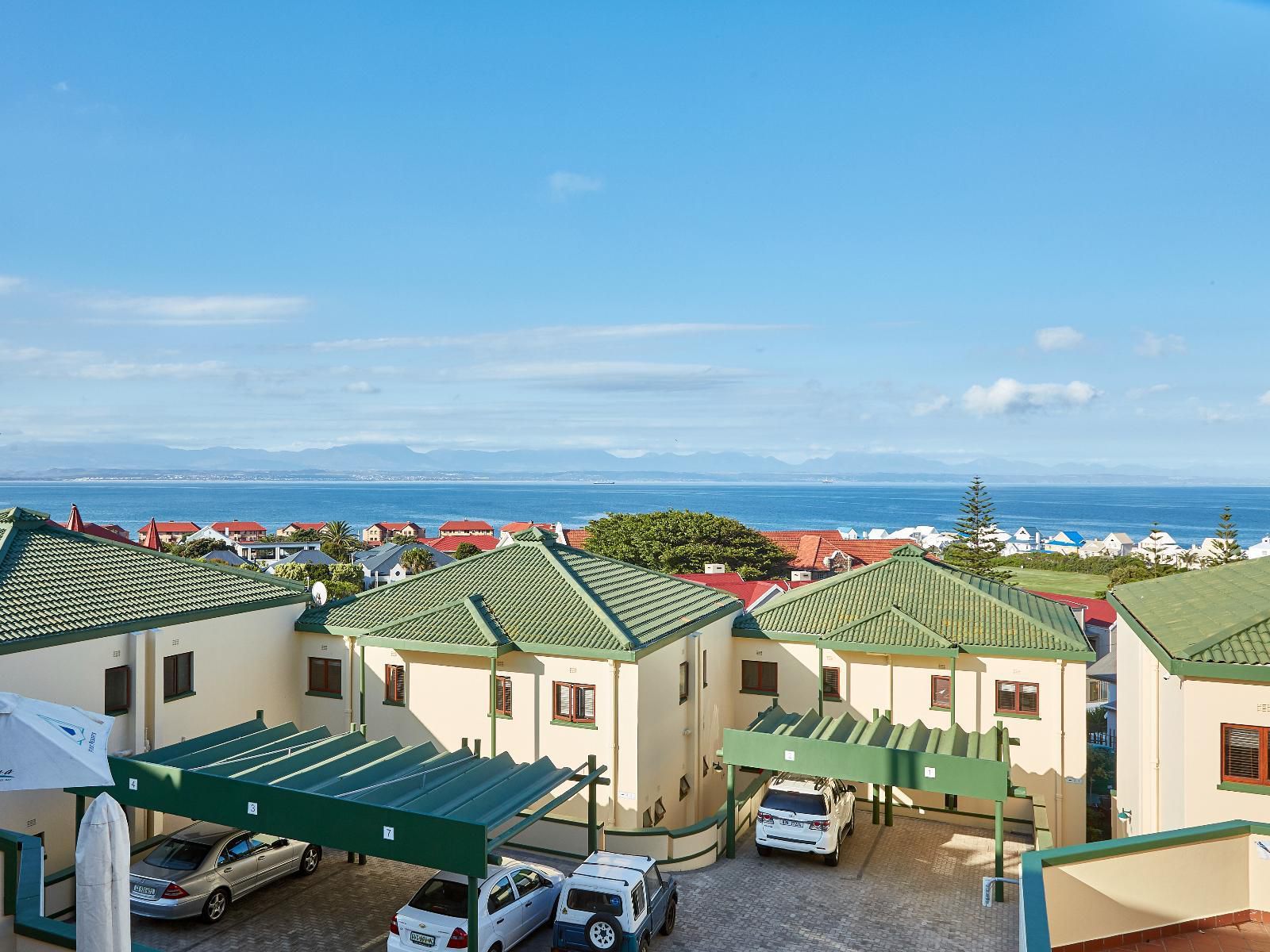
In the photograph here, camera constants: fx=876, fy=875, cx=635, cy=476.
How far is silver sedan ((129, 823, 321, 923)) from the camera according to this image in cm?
1356

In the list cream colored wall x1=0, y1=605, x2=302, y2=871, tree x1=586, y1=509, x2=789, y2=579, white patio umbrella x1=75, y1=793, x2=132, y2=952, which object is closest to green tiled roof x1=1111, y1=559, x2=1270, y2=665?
white patio umbrella x1=75, y1=793, x2=132, y2=952

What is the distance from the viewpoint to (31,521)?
739 inches

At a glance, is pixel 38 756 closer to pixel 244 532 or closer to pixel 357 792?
pixel 357 792

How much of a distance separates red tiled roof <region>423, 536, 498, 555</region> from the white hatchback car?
85.0 meters

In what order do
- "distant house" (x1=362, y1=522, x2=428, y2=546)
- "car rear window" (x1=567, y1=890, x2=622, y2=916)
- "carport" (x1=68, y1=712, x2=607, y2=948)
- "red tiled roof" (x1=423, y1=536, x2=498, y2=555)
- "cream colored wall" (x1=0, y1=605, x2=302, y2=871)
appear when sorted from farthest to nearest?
1. "distant house" (x1=362, y1=522, x2=428, y2=546)
2. "red tiled roof" (x1=423, y1=536, x2=498, y2=555)
3. "cream colored wall" (x1=0, y1=605, x2=302, y2=871)
4. "car rear window" (x1=567, y1=890, x2=622, y2=916)
5. "carport" (x1=68, y1=712, x2=607, y2=948)

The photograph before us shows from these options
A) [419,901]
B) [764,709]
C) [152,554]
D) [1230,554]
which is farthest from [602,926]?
[1230,554]

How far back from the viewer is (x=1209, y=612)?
1641 cm

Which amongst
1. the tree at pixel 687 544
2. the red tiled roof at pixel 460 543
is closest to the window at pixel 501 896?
the tree at pixel 687 544

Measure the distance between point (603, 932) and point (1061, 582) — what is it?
9726 centimetres

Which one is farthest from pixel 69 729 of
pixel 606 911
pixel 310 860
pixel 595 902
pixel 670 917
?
pixel 670 917

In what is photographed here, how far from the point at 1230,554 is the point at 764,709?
58.6 m

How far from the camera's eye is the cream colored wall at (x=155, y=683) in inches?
601

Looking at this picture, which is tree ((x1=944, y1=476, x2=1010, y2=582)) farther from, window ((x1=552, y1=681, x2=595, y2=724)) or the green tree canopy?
window ((x1=552, y1=681, x2=595, y2=724))

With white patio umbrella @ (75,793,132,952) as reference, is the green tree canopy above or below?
below
